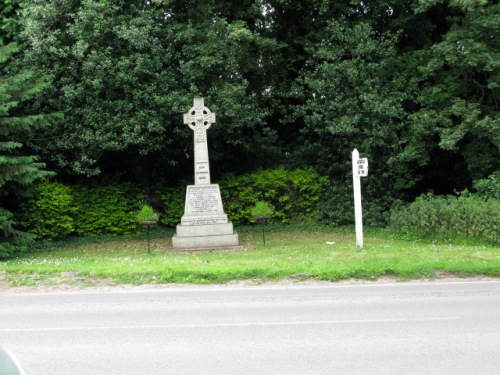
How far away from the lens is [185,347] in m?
6.55

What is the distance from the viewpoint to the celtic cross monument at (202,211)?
1728 centimetres

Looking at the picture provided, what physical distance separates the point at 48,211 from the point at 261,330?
576 inches

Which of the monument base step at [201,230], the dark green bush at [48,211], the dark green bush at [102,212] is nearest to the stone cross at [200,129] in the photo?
the monument base step at [201,230]

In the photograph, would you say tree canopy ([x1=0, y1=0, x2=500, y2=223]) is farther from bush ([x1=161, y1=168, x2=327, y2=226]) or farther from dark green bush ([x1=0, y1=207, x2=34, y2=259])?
dark green bush ([x1=0, y1=207, x2=34, y2=259])

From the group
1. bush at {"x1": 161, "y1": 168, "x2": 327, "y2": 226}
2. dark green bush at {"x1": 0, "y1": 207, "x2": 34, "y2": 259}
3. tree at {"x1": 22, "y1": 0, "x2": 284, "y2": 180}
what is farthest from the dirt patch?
bush at {"x1": 161, "y1": 168, "x2": 327, "y2": 226}

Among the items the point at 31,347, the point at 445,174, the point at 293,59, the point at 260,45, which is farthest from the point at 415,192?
the point at 31,347

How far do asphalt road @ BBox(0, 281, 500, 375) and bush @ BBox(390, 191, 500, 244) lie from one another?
590 cm

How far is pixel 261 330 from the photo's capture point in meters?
7.32

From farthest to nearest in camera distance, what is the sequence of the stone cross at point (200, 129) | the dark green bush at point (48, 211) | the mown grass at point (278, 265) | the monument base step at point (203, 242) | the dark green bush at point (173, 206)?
the dark green bush at point (173, 206)
the dark green bush at point (48, 211)
the stone cross at point (200, 129)
the monument base step at point (203, 242)
the mown grass at point (278, 265)

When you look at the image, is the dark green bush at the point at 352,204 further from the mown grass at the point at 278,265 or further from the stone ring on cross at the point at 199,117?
the stone ring on cross at the point at 199,117

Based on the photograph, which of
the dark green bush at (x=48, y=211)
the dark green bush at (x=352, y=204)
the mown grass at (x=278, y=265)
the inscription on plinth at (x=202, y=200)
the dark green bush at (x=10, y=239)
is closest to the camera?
the mown grass at (x=278, y=265)

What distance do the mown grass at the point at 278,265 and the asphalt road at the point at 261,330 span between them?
117 cm

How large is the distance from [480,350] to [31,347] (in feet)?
17.5

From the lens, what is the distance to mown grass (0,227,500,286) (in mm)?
11820
